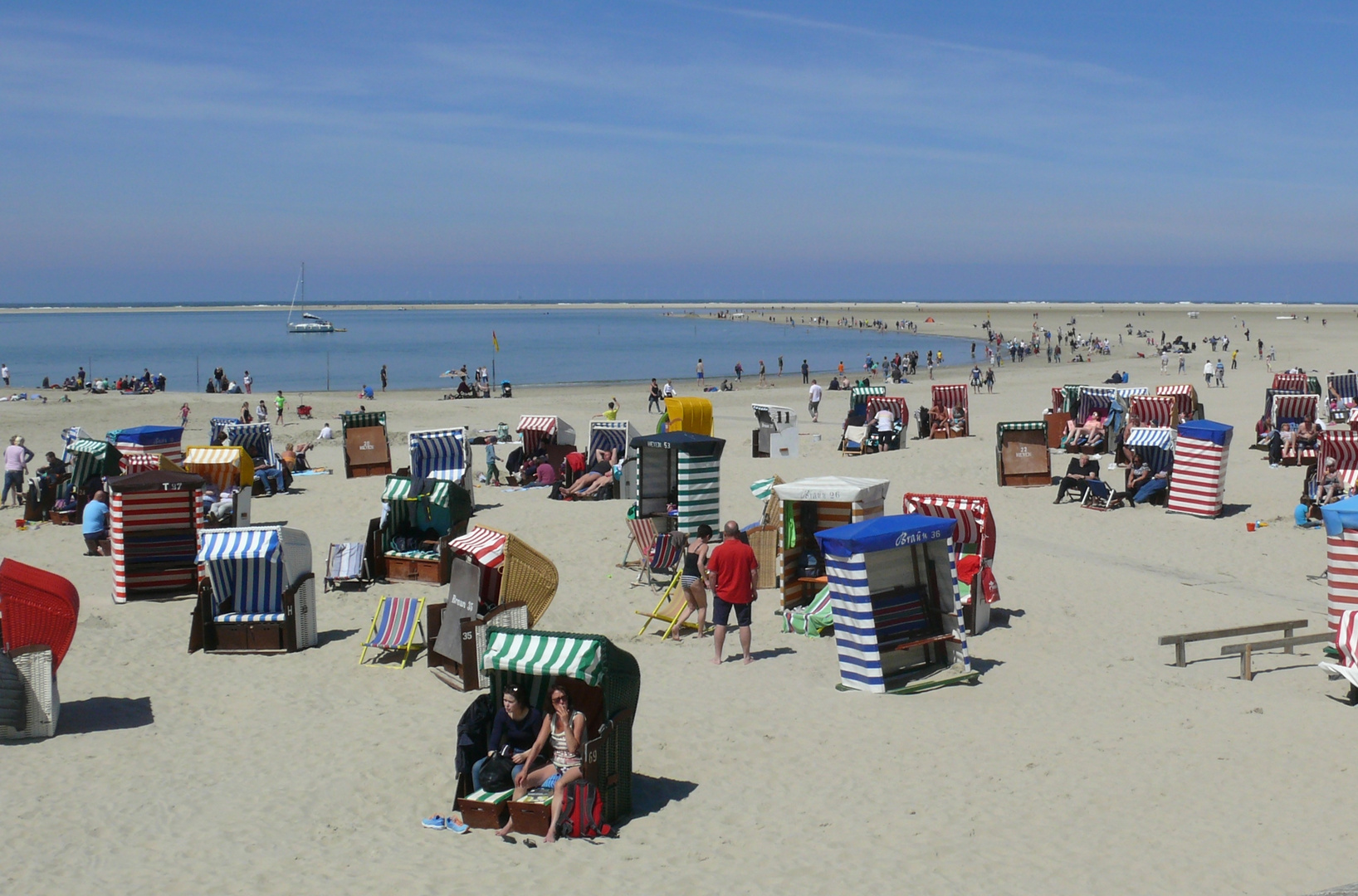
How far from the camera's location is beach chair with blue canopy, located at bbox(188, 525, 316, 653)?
1084 cm

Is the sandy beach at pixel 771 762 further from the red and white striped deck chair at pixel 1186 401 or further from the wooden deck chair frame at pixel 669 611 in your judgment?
the red and white striped deck chair at pixel 1186 401

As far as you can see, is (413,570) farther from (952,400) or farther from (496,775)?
(952,400)

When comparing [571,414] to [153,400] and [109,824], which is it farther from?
[109,824]

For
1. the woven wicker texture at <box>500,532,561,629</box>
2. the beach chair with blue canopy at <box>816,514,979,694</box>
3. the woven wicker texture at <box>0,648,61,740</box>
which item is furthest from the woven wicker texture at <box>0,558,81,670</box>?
the beach chair with blue canopy at <box>816,514,979,694</box>

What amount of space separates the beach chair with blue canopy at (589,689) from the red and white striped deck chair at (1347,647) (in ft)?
17.9

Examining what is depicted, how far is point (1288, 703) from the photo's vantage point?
8.71 meters

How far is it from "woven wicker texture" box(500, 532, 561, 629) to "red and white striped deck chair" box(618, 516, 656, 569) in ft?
8.66

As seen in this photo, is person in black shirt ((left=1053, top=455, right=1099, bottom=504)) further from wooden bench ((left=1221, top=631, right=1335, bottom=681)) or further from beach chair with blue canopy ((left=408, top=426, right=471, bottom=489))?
beach chair with blue canopy ((left=408, top=426, right=471, bottom=489))

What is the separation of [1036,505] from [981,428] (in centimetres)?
918

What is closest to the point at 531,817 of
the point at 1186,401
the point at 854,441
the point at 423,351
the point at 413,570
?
the point at 413,570

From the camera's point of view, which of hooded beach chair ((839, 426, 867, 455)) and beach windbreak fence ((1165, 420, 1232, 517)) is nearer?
beach windbreak fence ((1165, 420, 1232, 517))

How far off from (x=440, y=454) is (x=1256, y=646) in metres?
12.3

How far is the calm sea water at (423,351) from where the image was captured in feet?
194

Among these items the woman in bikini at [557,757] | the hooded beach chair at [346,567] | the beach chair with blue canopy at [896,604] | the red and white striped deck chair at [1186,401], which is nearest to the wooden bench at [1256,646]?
the beach chair with blue canopy at [896,604]
